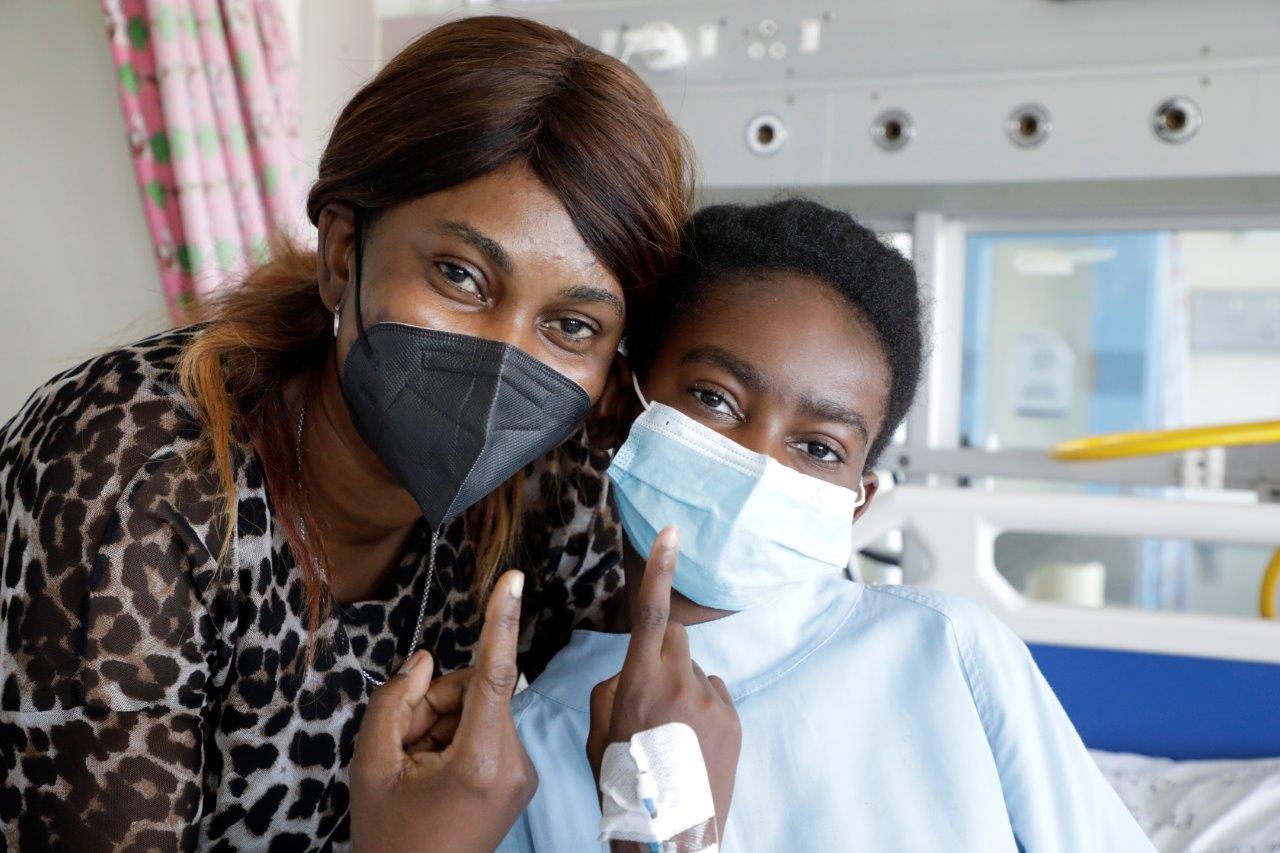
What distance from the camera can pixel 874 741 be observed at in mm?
1231

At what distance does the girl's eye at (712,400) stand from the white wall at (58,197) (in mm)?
1755

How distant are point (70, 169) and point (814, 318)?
207 cm

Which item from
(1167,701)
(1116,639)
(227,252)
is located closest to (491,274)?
(1116,639)

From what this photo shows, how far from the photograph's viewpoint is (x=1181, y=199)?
9.34 feet

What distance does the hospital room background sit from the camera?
66.5 inches

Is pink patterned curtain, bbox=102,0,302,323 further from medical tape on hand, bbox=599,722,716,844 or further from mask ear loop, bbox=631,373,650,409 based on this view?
medical tape on hand, bbox=599,722,716,844

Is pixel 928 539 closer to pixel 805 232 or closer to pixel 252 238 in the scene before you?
pixel 805 232

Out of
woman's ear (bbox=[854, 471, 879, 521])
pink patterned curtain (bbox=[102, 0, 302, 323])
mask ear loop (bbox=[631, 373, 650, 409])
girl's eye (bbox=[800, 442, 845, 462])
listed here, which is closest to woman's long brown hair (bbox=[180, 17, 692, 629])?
mask ear loop (bbox=[631, 373, 650, 409])

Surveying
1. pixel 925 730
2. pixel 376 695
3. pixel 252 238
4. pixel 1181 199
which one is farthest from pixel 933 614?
pixel 1181 199

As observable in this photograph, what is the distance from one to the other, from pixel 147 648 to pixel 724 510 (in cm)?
59

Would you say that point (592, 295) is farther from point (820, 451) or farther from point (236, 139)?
point (236, 139)

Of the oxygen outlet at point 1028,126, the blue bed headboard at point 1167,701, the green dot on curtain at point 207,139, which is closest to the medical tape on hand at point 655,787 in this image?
the blue bed headboard at point 1167,701

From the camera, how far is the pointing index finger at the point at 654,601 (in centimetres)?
93

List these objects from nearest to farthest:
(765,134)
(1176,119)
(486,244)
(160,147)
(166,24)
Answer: (486,244) → (166,24) → (160,147) → (1176,119) → (765,134)
